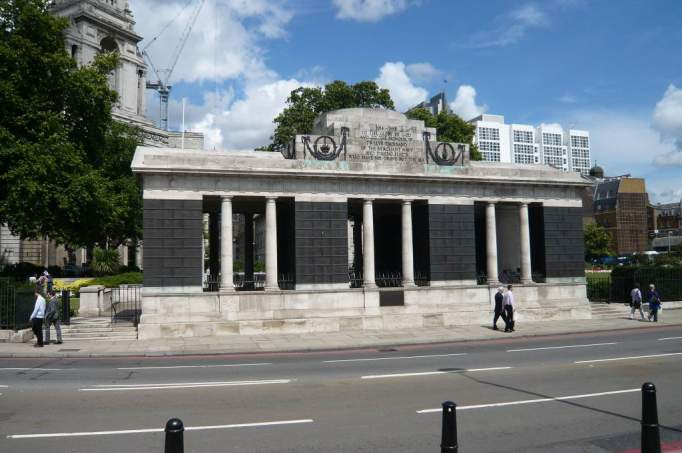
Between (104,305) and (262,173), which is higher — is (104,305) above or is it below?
below

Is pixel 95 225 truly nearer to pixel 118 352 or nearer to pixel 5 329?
pixel 5 329

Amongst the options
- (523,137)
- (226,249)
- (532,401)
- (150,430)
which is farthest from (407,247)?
(523,137)

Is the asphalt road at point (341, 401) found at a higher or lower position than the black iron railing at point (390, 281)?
lower

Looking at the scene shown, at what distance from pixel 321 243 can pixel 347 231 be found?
53.4 inches

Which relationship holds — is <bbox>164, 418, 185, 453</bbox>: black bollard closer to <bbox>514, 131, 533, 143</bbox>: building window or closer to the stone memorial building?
the stone memorial building

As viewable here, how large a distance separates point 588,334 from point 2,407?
2258 centimetres

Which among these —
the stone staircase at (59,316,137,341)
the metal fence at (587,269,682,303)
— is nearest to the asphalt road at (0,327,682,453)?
the stone staircase at (59,316,137,341)

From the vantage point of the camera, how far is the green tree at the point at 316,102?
53.0 meters

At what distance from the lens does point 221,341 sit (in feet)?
74.0

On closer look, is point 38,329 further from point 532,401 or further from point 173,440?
point 173,440

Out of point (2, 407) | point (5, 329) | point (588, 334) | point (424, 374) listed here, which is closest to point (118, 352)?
point (5, 329)

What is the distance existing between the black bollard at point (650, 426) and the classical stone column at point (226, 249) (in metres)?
19.9

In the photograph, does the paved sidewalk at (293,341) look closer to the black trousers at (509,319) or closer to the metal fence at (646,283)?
the black trousers at (509,319)

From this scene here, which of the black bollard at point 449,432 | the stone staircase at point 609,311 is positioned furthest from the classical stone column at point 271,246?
the black bollard at point 449,432
